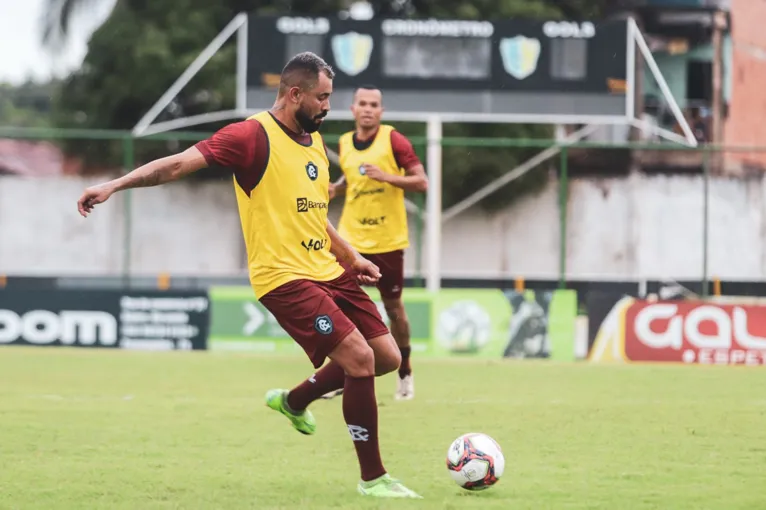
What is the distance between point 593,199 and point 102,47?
1182 cm

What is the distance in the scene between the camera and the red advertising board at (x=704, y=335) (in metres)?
16.8

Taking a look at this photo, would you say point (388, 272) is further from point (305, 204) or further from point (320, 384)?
point (305, 204)

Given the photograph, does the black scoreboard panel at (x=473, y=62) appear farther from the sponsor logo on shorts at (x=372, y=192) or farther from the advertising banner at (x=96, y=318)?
the sponsor logo on shorts at (x=372, y=192)

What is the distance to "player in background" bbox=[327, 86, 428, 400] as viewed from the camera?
1148 cm

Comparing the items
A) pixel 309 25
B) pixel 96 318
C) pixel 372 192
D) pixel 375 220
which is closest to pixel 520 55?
pixel 309 25

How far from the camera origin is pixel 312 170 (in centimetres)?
708

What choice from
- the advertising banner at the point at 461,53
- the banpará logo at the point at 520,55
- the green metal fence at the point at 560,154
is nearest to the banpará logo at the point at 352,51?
the advertising banner at the point at 461,53

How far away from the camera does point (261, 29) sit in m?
18.4

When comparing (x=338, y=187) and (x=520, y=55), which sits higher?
(x=520, y=55)

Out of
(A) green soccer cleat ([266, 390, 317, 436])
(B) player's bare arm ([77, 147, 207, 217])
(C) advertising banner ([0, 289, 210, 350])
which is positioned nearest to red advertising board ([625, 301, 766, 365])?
(C) advertising banner ([0, 289, 210, 350])

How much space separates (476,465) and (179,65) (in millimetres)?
22428

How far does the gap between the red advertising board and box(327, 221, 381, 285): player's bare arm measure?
32.8 ft

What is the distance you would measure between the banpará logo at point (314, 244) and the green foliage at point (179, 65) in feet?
63.2

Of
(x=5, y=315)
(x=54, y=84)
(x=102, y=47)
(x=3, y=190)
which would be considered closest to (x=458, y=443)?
(x=5, y=315)
